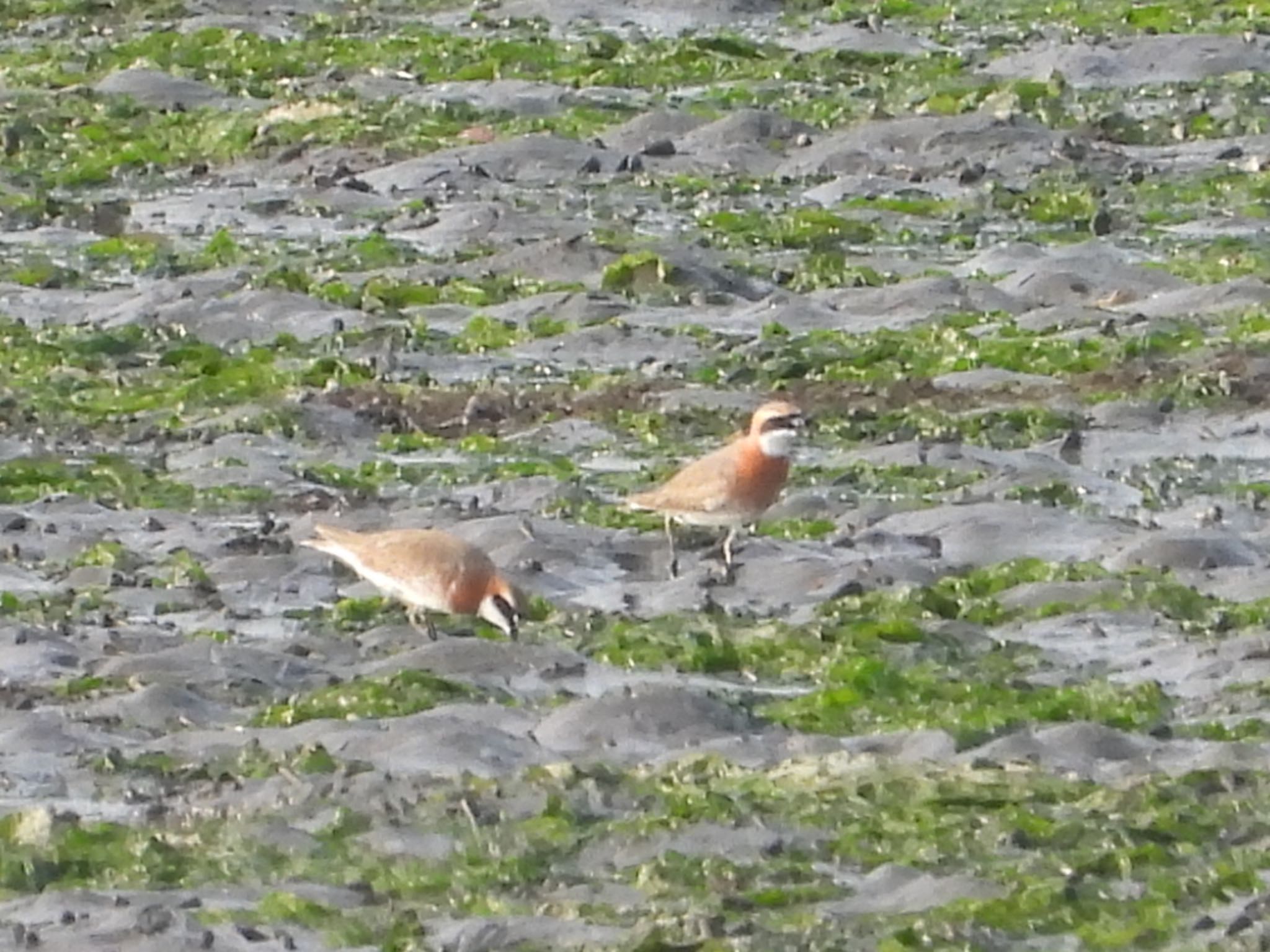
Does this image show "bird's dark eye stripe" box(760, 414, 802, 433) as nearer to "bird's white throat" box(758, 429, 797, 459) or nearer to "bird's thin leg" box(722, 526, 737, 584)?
"bird's white throat" box(758, 429, 797, 459)

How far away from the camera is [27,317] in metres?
15.8

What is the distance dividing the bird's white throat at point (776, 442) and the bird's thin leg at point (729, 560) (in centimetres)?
30

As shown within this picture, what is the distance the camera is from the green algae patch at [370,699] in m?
9.62

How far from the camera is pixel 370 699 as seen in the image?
9.78 metres

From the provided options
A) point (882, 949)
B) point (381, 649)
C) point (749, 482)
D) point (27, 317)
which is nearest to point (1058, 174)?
point (27, 317)

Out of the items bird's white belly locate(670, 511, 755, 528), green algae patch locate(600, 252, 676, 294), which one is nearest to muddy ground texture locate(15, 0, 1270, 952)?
green algae patch locate(600, 252, 676, 294)

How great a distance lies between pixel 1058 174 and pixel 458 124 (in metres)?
3.85

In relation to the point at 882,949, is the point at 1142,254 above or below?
below

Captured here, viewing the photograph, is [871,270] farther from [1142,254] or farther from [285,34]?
[285,34]

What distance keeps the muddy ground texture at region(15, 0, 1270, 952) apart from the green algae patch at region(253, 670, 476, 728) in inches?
1.2

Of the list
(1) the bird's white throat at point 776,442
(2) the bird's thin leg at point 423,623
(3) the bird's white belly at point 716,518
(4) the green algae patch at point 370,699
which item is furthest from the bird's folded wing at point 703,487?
(4) the green algae patch at point 370,699

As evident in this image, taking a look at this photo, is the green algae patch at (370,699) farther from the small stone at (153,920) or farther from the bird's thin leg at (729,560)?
the small stone at (153,920)

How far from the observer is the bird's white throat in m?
11.8

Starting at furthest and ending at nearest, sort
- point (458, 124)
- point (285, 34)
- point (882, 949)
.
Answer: point (285, 34) → point (458, 124) → point (882, 949)
